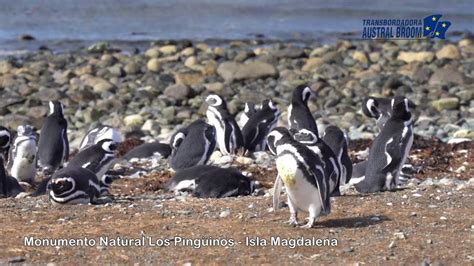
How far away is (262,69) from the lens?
22047mm

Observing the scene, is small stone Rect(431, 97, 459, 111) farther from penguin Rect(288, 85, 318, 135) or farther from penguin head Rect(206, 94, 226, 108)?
penguin Rect(288, 85, 318, 135)

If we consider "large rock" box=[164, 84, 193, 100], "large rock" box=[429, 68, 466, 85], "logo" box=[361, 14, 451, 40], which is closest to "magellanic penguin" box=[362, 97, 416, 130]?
"large rock" box=[164, 84, 193, 100]

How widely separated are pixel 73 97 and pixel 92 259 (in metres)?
13.1

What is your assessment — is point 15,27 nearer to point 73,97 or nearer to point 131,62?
point 131,62

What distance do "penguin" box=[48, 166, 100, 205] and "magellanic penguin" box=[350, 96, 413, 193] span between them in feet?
7.63

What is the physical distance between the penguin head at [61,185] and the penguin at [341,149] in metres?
2.44

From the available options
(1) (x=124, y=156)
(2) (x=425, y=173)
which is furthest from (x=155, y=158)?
(2) (x=425, y=173)

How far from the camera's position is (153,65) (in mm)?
23219

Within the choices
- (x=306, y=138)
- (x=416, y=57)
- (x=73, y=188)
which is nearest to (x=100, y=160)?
(x=73, y=188)

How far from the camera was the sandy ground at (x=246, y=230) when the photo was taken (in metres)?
7.07

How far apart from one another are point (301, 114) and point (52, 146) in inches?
108

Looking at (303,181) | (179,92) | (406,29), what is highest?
(406,29)

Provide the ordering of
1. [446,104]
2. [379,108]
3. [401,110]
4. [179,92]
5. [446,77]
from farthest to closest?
[446,77], [179,92], [446,104], [379,108], [401,110]

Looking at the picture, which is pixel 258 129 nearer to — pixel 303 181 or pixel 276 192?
pixel 276 192
